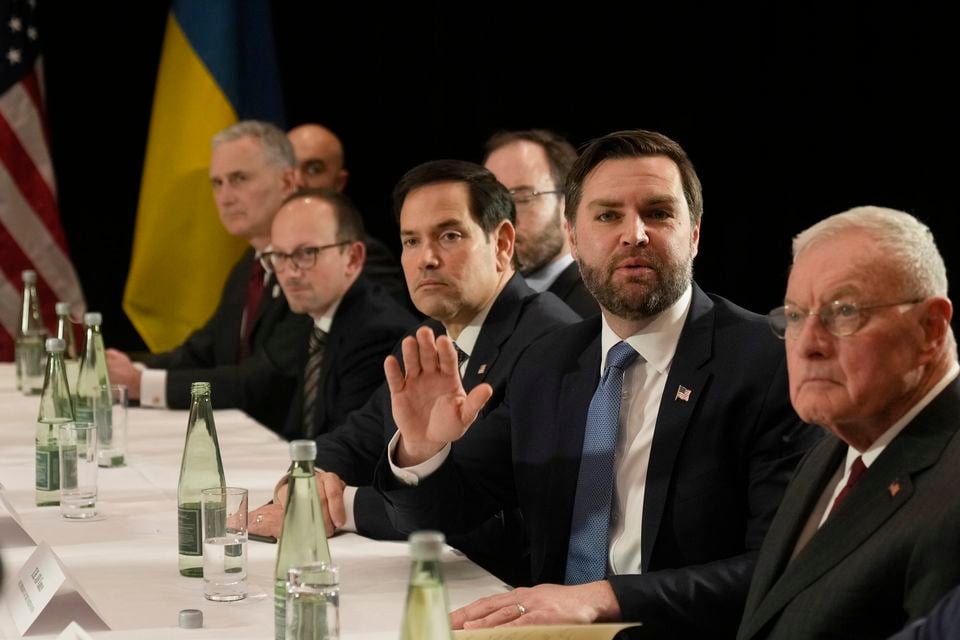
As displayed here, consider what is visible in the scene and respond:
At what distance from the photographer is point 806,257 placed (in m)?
1.90

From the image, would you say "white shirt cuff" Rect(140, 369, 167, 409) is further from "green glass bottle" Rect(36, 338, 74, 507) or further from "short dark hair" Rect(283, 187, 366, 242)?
"green glass bottle" Rect(36, 338, 74, 507)

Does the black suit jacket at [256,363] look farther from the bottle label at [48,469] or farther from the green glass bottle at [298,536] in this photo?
the green glass bottle at [298,536]

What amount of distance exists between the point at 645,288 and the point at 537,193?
2.10 metres

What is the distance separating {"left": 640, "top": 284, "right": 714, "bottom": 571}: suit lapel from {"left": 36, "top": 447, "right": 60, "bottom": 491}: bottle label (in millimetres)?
1197

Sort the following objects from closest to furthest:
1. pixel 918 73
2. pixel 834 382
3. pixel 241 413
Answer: pixel 834 382, pixel 241 413, pixel 918 73

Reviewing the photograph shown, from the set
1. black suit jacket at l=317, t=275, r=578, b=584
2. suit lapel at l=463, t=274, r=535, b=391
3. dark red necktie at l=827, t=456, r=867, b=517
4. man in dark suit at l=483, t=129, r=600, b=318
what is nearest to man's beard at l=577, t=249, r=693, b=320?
black suit jacket at l=317, t=275, r=578, b=584

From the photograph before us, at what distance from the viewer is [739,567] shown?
2.21 meters

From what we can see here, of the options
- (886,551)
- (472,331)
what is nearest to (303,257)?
(472,331)

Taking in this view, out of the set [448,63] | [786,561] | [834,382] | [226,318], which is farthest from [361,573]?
[448,63]

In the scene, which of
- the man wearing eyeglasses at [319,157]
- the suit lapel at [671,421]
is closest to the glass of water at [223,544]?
the suit lapel at [671,421]

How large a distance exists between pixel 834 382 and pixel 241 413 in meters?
2.62

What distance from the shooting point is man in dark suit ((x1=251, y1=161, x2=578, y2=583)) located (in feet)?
10.0

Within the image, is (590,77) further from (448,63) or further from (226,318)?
(226,318)

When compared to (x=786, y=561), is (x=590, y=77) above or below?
above
